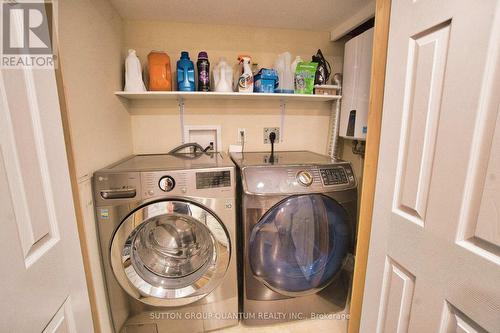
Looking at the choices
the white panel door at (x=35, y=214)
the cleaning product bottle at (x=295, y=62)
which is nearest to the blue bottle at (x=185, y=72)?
the cleaning product bottle at (x=295, y=62)

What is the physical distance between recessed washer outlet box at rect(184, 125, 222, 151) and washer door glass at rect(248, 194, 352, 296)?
855mm

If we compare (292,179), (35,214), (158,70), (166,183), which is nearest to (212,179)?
(166,183)

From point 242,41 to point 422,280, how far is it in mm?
1835

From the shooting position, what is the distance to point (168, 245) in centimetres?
138

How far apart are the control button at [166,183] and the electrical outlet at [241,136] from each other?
2.80 ft

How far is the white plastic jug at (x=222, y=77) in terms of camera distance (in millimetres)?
1548

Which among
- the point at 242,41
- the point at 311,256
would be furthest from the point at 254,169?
the point at 242,41

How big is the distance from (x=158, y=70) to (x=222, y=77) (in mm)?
447

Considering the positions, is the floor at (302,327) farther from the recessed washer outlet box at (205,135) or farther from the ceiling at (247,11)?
the ceiling at (247,11)

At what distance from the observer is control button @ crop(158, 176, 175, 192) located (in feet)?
3.62

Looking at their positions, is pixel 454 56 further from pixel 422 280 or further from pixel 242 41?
pixel 242 41

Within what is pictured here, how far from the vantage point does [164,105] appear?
67.2 inches

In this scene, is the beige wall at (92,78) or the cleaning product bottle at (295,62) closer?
the beige wall at (92,78)

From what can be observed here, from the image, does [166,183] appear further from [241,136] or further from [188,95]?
[241,136]
